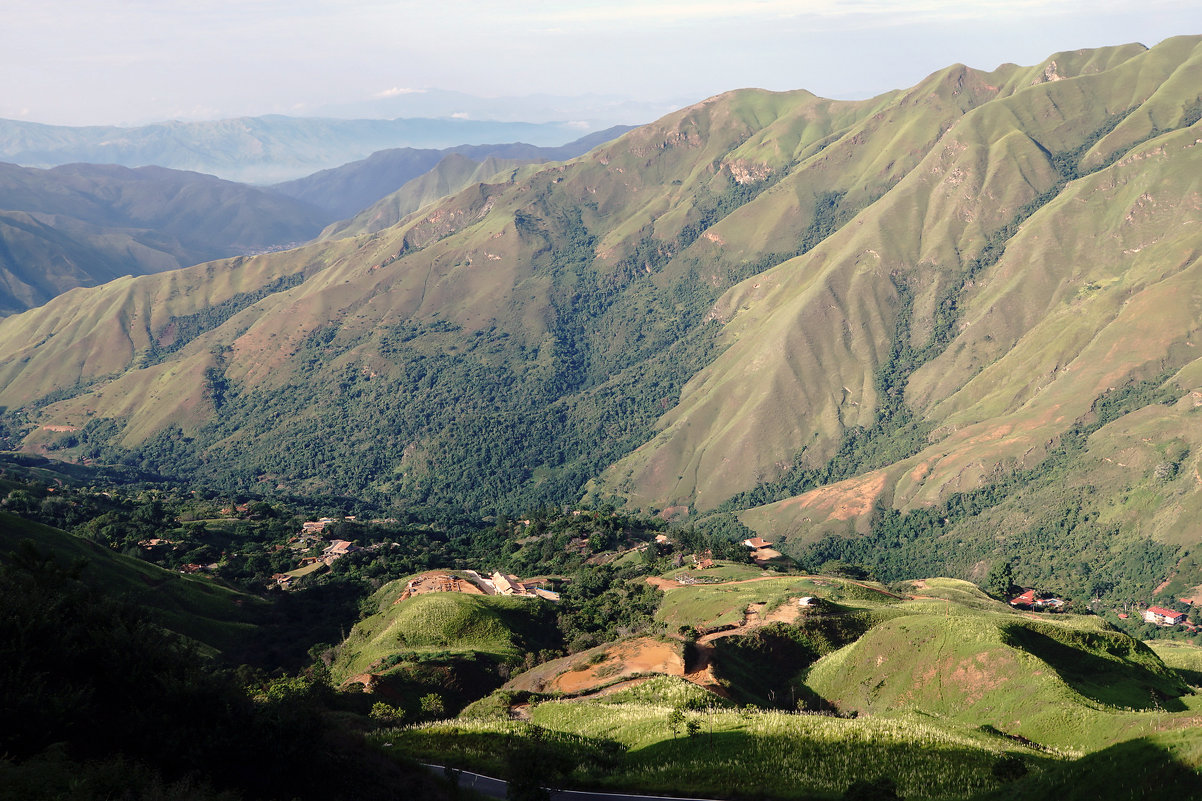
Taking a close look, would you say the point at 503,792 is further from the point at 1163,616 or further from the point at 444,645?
the point at 1163,616

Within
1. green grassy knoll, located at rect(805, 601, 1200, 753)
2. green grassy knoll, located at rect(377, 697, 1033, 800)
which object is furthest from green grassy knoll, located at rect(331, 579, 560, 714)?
green grassy knoll, located at rect(805, 601, 1200, 753)

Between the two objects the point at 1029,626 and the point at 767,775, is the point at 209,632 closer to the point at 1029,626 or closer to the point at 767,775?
the point at 767,775

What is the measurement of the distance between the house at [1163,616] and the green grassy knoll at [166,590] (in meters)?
170

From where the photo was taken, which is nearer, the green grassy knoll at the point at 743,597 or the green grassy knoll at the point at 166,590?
the green grassy knoll at the point at 743,597

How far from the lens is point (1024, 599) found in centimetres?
15250

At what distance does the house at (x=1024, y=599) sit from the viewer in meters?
149

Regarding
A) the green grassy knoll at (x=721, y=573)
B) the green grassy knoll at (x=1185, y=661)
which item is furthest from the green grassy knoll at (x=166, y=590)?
the green grassy knoll at (x=1185, y=661)

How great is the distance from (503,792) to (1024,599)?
138m

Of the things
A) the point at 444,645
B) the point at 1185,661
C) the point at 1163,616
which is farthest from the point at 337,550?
the point at 1163,616

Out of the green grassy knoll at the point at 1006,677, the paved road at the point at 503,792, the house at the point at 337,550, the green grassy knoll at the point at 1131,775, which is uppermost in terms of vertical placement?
the green grassy knoll at the point at 1131,775

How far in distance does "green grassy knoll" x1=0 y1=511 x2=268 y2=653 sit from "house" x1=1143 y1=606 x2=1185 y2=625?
557ft

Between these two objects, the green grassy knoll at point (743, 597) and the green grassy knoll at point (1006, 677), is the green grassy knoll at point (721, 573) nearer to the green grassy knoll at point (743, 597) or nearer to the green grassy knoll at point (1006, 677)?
the green grassy knoll at point (743, 597)

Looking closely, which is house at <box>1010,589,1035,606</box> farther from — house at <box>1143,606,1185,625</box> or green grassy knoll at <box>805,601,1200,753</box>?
green grassy knoll at <box>805,601,1200,753</box>

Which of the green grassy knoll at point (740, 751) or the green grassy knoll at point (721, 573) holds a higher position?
the green grassy knoll at point (740, 751)
